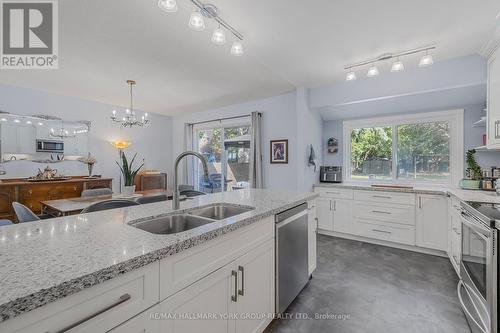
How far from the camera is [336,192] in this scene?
3586 millimetres

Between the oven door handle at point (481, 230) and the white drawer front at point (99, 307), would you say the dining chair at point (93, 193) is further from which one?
the oven door handle at point (481, 230)

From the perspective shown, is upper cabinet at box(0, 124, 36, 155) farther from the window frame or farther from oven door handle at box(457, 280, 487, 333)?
oven door handle at box(457, 280, 487, 333)

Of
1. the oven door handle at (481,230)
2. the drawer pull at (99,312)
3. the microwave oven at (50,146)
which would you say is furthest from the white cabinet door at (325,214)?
the microwave oven at (50,146)

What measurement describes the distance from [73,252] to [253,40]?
2194mm

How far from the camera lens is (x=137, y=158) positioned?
5055 millimetres

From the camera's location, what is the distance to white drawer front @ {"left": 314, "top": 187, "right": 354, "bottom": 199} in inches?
136

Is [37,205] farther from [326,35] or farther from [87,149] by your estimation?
[326,35]

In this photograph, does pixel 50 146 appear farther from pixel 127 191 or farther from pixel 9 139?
pixel 127 191

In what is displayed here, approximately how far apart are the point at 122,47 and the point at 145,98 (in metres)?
1.95

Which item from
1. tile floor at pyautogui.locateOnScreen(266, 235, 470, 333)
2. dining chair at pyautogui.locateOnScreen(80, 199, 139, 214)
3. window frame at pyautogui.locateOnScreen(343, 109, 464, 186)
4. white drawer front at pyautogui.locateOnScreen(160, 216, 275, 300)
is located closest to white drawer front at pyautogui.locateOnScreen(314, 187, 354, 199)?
window frame at pyautogui.locateOnScreen(343, 109, 464, 186)

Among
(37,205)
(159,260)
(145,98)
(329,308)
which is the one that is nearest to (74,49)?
(145,98)

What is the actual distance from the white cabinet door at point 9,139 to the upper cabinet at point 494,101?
6278mm

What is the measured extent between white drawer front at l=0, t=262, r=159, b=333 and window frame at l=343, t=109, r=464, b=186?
3.86 m

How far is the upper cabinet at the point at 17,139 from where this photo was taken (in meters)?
3.45
